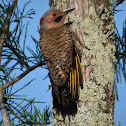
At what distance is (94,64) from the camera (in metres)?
1.81

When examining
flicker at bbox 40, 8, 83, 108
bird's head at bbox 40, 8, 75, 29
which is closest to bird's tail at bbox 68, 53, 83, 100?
flicker at bbox 40, 8, 83, 108

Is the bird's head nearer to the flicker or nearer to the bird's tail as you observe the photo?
the flicker

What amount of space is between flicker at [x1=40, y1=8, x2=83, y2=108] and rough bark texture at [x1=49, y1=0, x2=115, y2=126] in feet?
0.18

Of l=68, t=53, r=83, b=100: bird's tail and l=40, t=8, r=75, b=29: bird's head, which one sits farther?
l=40, t=8, r=75, b=29: bird's head

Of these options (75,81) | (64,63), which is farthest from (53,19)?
(75,81)

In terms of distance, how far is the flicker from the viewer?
174 cm

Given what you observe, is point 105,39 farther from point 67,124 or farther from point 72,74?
point 67,124

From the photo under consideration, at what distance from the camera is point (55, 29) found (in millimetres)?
1955

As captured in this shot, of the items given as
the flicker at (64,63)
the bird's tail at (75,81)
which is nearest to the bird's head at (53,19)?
the flicker at (64,63)

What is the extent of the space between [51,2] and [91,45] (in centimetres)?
53

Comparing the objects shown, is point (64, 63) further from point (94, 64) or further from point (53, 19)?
point (53, 19)

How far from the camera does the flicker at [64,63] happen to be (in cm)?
174

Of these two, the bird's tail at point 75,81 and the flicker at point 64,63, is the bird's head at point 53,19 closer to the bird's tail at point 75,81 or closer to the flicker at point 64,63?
the flicker at point 64,63

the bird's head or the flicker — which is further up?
the bird's head
